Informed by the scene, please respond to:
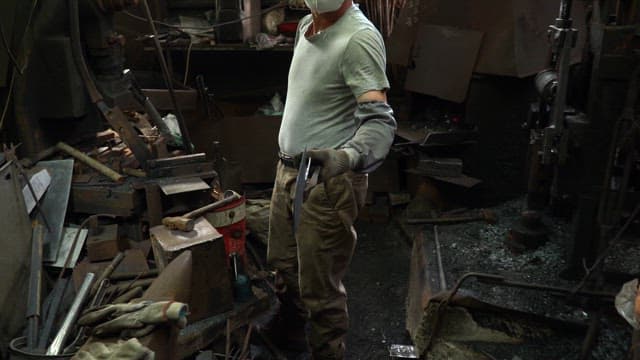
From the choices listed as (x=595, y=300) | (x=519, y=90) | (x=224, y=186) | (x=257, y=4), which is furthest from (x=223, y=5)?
(x=595, y=300)

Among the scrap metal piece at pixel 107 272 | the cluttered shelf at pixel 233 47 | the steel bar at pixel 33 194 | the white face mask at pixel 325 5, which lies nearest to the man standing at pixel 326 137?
the white face mask at pixel 325 5

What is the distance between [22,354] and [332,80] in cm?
165

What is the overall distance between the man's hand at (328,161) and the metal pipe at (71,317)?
133cm

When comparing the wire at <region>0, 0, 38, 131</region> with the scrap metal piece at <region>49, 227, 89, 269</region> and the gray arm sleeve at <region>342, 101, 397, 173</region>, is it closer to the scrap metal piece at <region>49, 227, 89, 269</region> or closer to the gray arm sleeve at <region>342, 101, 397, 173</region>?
the scrap metal piece at <region>49, 227, 89, 269</region>

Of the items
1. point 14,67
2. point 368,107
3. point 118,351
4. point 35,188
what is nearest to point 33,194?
point 35,188

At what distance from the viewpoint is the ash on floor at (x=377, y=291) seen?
324cm

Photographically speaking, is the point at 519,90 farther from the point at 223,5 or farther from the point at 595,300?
the point at 223,5

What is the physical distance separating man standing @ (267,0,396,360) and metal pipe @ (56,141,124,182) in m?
1.10

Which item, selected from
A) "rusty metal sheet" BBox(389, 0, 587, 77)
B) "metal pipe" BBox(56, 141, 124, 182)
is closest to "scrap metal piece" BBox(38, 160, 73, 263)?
"metal pipe" BBox(56, 141, 124, 182)

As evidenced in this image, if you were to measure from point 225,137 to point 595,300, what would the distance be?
3214mm

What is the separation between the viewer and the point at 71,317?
2383mm

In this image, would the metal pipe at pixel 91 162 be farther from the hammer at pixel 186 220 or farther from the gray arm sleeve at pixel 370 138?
the gray arm sleeve at pixel 370 138

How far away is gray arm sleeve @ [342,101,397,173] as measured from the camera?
6.07ft

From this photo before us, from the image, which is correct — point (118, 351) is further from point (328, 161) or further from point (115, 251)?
point (115, 251)
